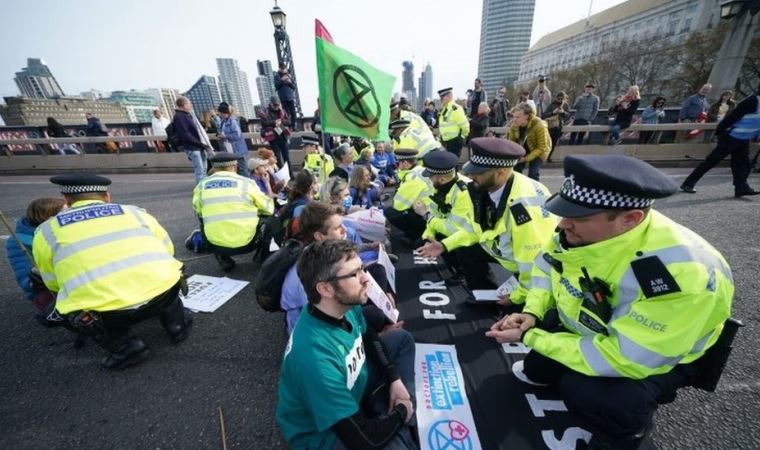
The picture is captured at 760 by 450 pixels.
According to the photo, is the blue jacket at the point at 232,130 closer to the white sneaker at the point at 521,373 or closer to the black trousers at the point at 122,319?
the black trousers at the point at 122,319

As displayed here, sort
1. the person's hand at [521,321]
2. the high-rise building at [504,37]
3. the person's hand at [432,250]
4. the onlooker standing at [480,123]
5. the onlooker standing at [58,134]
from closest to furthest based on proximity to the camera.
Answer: the person's hand at [521,321]
the person's hand at [432,250]
the onlooker standing at [480,123]
the onlooker standing at [58,134]
the high-rise building at [504,37]

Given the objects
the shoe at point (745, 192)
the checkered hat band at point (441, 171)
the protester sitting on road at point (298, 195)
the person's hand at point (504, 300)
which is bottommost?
the shoe at point (745, 192)

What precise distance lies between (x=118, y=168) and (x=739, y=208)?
625 inches

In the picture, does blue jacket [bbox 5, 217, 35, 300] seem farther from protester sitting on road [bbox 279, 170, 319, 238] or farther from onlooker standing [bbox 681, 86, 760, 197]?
onlooker standing [bbox 681, 86, 760, 197]

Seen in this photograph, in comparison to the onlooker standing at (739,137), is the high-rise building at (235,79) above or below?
above

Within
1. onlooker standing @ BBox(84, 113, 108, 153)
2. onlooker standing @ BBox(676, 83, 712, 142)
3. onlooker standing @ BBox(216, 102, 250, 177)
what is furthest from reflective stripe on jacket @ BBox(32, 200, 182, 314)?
onlooker standing @ BBox(676, 83, 712, 142)

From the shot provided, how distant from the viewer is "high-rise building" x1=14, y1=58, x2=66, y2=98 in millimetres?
154000

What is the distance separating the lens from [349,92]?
11.5 ft

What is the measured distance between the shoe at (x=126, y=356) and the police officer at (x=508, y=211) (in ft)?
9.56

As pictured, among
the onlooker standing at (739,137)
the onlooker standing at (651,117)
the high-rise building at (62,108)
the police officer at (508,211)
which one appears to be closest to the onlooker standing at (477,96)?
the onlooker standing at (651,117)

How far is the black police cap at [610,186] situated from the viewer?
1306 millimetres

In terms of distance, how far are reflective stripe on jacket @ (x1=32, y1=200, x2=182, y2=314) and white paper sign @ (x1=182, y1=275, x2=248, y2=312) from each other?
0.76 metres

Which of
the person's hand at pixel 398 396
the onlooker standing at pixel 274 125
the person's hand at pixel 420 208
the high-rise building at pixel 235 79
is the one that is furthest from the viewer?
the high-rise building at pixel 235 79

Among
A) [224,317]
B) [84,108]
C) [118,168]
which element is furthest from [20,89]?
[224,317]
